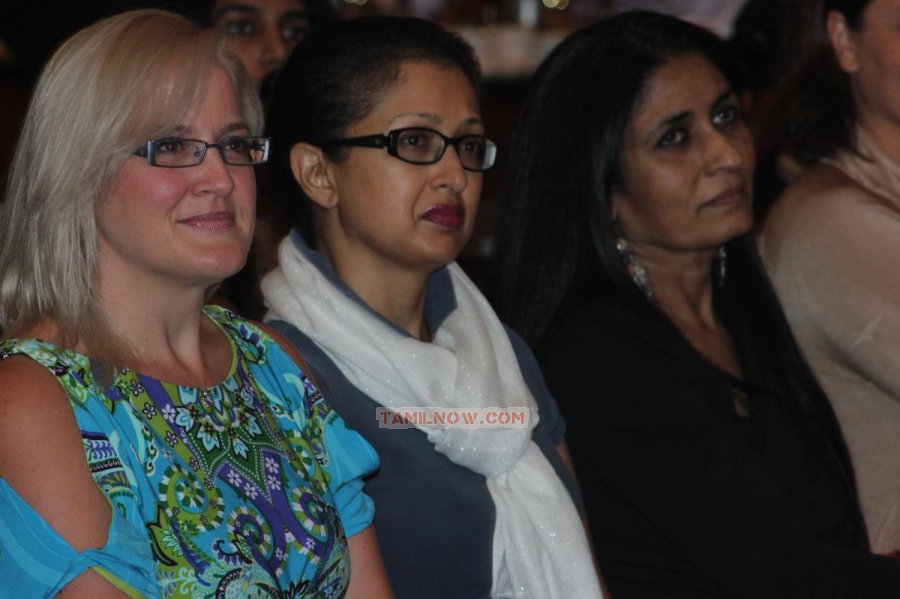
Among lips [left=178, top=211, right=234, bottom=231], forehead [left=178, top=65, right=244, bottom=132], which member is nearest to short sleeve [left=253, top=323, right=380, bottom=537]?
lips [left=178, top=211, right=234, bottom=231]

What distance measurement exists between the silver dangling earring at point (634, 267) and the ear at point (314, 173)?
1.84ft

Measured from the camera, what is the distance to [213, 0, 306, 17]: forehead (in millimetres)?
3139

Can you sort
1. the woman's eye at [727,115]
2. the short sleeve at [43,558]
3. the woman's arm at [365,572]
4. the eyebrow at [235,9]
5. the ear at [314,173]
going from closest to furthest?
the short sleeve at [43,558], the woman's arm at [365,572], the ear at [314,173], the woman's eye at [727,115], the eyebrow at [235,9]

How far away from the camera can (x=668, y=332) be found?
7.38ft

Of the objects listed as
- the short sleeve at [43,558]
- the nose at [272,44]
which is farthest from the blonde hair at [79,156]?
the nose at [272,44]

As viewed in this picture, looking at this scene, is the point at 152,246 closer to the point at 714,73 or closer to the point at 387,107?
the point at 387,107

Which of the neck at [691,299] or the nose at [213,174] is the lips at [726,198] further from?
the nose at [213,174]

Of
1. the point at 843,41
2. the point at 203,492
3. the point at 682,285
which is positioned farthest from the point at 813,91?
the point at 203,492

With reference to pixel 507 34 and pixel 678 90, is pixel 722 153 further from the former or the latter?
pixel 507 34

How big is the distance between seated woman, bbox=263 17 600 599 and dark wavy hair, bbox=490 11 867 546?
190 millimetres

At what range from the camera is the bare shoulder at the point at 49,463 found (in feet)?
4.85

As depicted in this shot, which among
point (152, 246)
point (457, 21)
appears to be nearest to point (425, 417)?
point (152, 246)

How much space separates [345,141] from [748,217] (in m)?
0.78

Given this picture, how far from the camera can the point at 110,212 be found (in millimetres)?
1650
